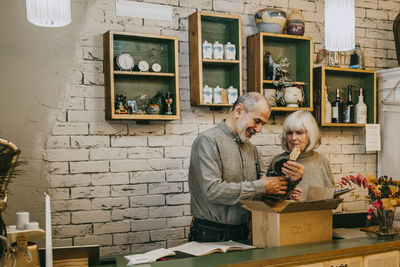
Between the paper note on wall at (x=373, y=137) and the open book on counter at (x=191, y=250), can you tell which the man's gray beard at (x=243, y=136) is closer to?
the open book on counter at (x=191, y=250)

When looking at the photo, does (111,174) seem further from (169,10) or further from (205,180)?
(169,10)

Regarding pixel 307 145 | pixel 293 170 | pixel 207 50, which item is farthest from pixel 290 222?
pixel 207 50

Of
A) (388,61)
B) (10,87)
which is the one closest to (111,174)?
(10,87)

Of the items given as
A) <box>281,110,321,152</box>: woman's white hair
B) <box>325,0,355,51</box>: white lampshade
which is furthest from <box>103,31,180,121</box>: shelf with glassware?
<box>325,0,355,51</box>: white lampshade

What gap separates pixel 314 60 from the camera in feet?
13.1

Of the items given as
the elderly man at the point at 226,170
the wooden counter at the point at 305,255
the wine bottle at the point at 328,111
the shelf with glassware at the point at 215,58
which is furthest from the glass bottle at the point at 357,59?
the wooden counter at the point at 305,255

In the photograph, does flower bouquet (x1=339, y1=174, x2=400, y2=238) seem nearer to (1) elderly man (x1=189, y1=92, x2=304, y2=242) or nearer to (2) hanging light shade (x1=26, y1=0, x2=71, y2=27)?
(1) elderly man (x1=189, y1=92, x2=304, y2=242)

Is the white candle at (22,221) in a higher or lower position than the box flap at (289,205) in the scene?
higher

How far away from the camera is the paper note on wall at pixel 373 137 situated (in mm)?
4094

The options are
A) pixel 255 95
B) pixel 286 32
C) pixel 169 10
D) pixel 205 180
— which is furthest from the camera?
pixel 286 32

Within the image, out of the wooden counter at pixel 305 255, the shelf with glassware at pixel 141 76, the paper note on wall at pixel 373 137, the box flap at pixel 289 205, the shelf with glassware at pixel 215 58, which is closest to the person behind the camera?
the wooden counter at pixel 305 255

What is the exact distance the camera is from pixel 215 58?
335 cm

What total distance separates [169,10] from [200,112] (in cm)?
82

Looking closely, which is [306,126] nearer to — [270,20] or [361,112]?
[270,20]
